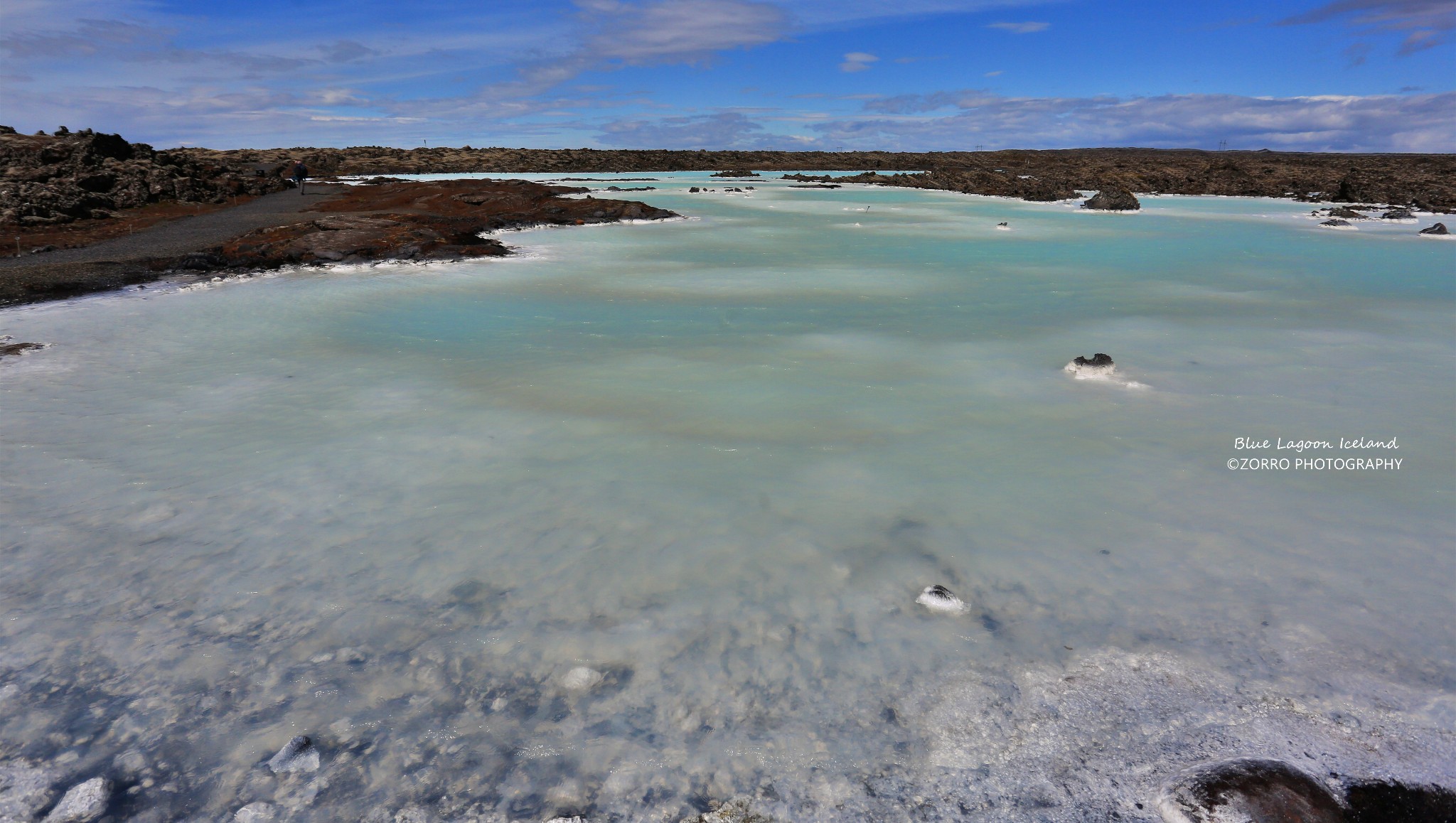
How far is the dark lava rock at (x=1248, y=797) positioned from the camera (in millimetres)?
2494

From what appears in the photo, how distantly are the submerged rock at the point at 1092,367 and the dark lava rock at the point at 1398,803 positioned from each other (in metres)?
4.94

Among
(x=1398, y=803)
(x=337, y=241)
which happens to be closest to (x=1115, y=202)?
(x=337, y=241)

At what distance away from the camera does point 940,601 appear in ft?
12.0

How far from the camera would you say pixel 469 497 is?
4703mm

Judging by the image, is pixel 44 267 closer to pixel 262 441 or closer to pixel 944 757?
pixel 262 441

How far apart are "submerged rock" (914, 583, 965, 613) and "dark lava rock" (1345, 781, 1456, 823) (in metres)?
1.50

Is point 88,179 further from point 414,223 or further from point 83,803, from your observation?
point 83,803

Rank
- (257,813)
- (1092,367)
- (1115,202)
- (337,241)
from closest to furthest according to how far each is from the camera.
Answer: (257,813), (1092,367), (337,241), (1115,202)

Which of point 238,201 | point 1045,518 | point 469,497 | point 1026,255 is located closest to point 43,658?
point 469,497

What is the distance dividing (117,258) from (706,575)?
14.4 metres

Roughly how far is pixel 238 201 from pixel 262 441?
24.7 meters

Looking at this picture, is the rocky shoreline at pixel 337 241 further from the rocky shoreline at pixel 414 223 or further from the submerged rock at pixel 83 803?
the submerged rock at pixel 83 803

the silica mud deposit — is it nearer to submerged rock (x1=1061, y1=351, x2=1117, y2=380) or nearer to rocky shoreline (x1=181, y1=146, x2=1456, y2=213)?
submerged rock (x1=1061, y1=351, x2=1117, y2=380)

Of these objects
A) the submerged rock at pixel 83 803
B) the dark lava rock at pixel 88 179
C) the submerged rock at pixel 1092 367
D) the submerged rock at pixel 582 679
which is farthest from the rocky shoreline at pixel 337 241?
the submerged rock at pixel 1092 367
